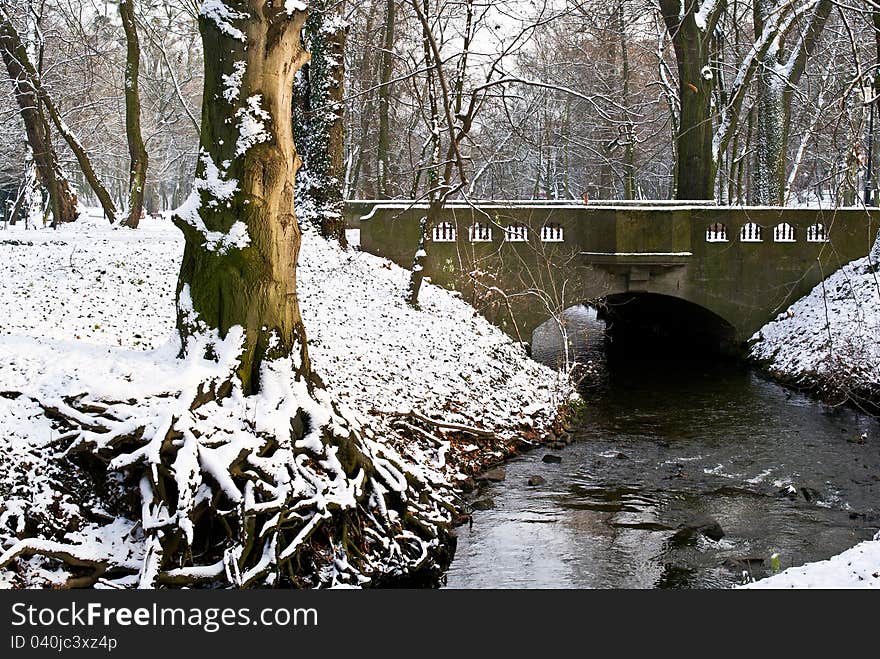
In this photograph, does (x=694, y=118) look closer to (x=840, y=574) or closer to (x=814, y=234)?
(x=814, y=234)

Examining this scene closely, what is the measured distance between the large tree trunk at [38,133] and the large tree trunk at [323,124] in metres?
5.17

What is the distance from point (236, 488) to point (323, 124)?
11.3 meters

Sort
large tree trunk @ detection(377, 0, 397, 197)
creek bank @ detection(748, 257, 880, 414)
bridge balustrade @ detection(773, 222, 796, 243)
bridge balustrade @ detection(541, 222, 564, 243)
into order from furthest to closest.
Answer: large tree trunk @ detection(377, 0, 397, 197) → bridge balustrade @ detection(773, 222, 796, 243) → bridge balustrade @ detection(541, 222, 564, 243) → creek bank @ detection(748, 257, 880, 414)

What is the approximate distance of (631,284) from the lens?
19.8 m

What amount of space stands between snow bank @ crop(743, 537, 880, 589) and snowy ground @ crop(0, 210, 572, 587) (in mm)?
4920

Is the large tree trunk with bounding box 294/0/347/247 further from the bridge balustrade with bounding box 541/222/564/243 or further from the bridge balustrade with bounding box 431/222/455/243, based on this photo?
the bridge balustrade with bounding box 541/222/564/243

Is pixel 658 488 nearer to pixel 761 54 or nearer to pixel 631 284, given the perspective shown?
pixel 631 284

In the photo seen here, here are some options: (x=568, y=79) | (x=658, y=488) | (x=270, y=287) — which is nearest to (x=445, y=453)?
(x=658, y=488)

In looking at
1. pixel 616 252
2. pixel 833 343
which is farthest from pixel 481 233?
pixel 833 343

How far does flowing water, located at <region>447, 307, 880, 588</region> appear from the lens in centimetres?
885

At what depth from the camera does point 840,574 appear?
5.95m

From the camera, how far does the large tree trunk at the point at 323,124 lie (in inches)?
686

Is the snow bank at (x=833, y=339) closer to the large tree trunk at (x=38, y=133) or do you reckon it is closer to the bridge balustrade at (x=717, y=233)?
the bridge balustrade at (x=717, y=233)

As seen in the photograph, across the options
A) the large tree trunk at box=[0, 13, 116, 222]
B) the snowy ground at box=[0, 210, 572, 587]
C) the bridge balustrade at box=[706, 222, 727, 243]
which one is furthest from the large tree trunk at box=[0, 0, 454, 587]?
the bridge balustrade at box=[706, 222, 727, 243]
